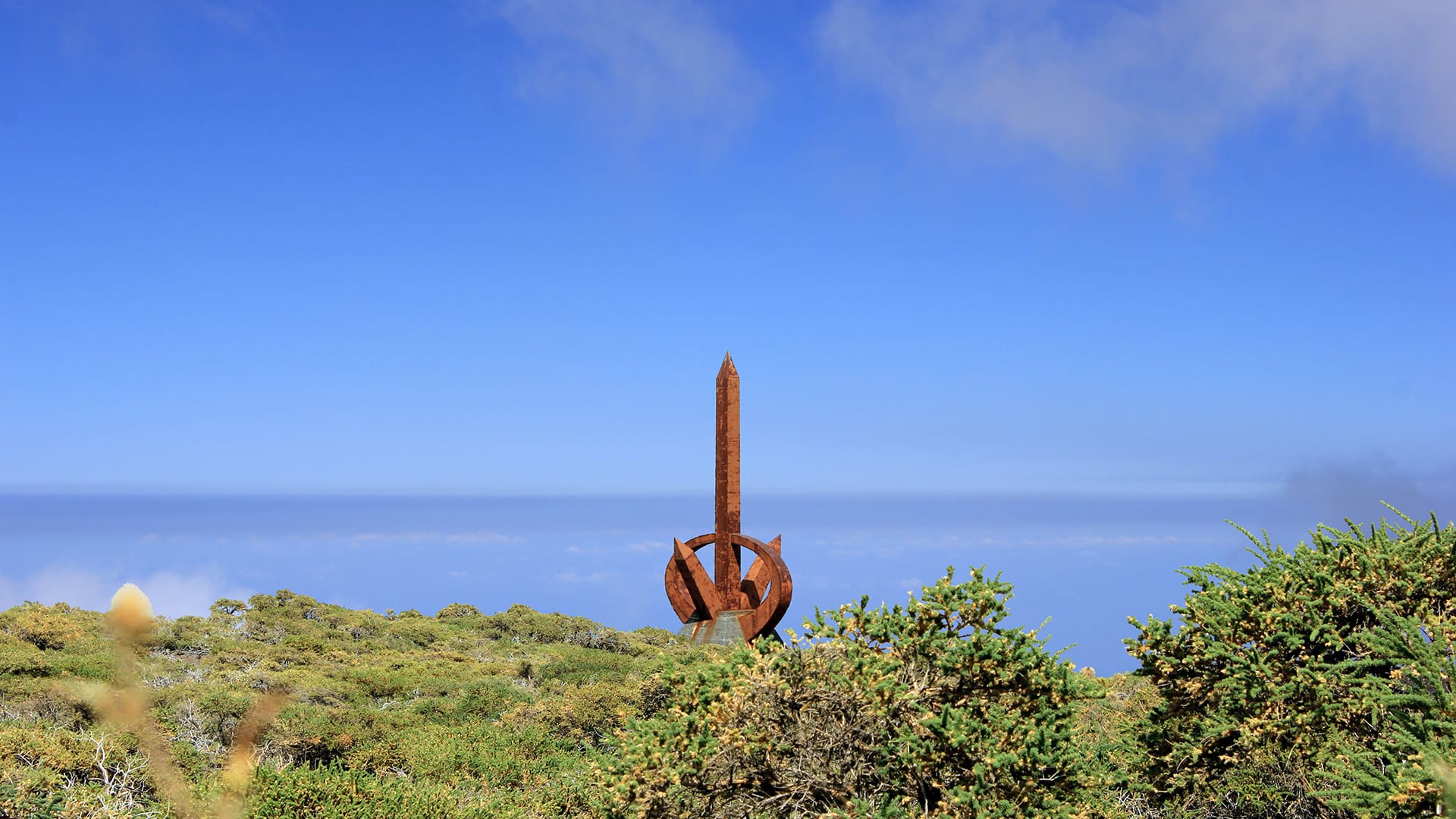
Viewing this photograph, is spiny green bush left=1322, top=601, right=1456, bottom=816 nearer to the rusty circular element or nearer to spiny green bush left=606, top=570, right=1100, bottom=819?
spiny green bush left=606, top=570, right=1100, bottom=819

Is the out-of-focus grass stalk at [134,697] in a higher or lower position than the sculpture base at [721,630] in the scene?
higher

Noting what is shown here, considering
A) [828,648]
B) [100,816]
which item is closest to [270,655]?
[100,816]

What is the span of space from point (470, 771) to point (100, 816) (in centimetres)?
665

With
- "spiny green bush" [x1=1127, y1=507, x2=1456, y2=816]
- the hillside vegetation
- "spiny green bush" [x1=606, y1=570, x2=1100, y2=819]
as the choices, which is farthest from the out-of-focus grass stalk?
"spiny green bush" [x1=1127, y1=507, x2=1456, y2=816]

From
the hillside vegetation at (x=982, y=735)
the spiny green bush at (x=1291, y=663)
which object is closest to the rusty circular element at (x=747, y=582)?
the hillside vegetation at (x=982, y=735)

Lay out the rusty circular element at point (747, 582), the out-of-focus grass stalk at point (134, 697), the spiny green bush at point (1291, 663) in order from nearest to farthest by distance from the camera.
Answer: the out-of-focus grass stalk at point (134, 697) → the spiny green bush at point (1291, 663) → the rusty circular element at point (747, 582)

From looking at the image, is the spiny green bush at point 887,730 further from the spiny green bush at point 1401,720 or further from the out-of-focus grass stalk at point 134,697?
Result: the out-of-focus grass stalk at point 134,697

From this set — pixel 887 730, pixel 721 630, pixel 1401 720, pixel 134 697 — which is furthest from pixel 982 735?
pixel 134 697

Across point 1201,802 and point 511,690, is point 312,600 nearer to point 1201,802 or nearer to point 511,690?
point 511,690

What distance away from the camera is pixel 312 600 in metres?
44.8

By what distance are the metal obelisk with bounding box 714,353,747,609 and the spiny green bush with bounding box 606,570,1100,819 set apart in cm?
548

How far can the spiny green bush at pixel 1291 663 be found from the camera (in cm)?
993

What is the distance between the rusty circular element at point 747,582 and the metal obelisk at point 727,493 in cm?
11

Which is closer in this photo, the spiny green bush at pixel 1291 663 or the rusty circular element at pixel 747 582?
the spiny green bush at pixel 1291 663
